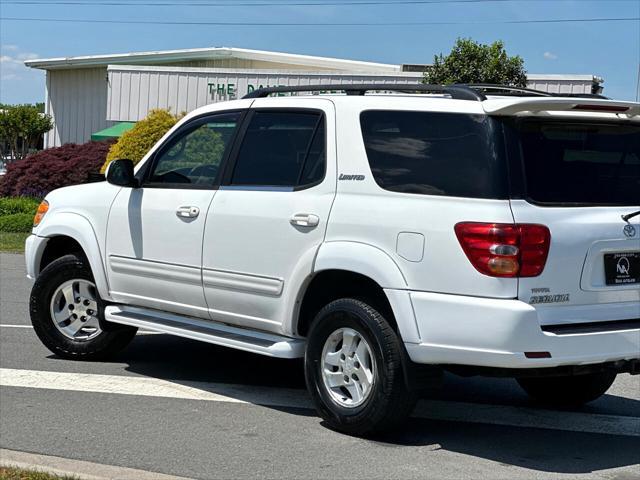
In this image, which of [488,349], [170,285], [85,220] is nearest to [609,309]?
[488,349]

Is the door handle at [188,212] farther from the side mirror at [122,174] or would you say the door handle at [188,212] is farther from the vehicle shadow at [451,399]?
the vehicle shadow at [451,399]

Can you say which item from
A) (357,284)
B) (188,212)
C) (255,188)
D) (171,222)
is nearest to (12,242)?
(171,222)

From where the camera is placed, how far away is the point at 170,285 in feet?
23.6

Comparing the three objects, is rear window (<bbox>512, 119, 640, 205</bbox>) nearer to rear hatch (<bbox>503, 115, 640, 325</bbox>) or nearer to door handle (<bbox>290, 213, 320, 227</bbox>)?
rear hatch (<bbox>503, 115, 640, 325</bbox>)

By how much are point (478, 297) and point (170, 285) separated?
264cm

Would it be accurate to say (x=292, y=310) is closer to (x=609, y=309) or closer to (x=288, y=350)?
(x=288, y=350)

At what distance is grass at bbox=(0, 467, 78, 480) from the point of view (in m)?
5.01

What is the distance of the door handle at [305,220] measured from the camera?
20.2 ft

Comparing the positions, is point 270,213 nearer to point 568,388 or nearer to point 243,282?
point 243,282

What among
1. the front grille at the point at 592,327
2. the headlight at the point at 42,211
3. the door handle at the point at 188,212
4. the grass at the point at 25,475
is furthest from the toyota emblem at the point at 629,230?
the headlight at the point at 42,211

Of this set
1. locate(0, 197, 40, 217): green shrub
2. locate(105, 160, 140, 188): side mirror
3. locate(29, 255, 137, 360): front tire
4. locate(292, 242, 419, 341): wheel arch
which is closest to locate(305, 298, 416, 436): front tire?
locate(292, 242, 419, 341): wheel arch

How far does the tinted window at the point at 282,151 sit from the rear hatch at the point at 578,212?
4.57 ft

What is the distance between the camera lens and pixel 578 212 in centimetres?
557

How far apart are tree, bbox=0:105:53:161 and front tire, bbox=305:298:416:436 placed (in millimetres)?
43613
